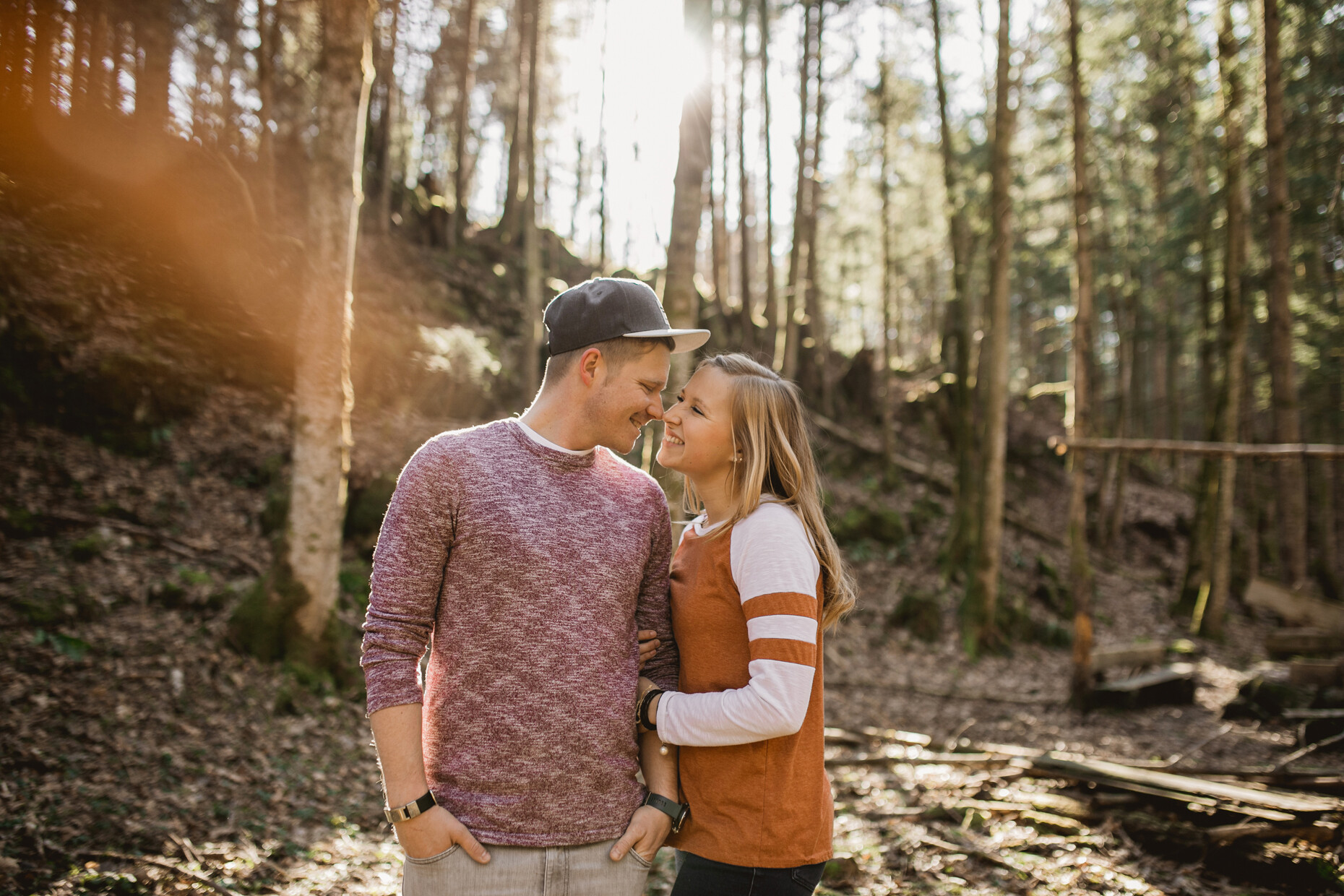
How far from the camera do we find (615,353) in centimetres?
218

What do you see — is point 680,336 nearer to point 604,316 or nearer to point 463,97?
point 604,316

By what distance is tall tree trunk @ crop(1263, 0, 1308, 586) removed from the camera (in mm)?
12344

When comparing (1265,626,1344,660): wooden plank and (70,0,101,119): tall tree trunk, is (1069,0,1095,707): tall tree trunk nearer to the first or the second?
(1265,626,1344,660): wooden plank

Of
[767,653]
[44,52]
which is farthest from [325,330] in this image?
[44,52]

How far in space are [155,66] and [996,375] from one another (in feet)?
46.4

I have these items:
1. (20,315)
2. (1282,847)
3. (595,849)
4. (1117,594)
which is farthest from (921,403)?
(595,849)

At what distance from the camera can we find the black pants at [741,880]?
78.8 inches

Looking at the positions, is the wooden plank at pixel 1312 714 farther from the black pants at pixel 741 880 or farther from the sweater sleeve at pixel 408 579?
the sweater sleeve at pixel 408 579

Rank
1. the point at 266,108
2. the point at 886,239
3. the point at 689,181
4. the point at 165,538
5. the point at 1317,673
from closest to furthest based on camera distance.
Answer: the point at 689,181 < the point at 165,538 < the point at 1317,673 < the point at 266,108 < the point at 886,239

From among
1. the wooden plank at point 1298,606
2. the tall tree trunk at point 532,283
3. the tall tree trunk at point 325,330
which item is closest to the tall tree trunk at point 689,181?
the tall tree trunk at point 325,330

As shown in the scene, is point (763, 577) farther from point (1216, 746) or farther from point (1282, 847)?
point (1216, 746)

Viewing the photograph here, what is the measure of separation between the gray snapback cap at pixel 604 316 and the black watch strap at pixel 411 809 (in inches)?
49.5

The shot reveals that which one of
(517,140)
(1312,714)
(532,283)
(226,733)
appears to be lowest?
(1312,714)

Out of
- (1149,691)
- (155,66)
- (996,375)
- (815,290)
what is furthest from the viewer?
(815,290)
